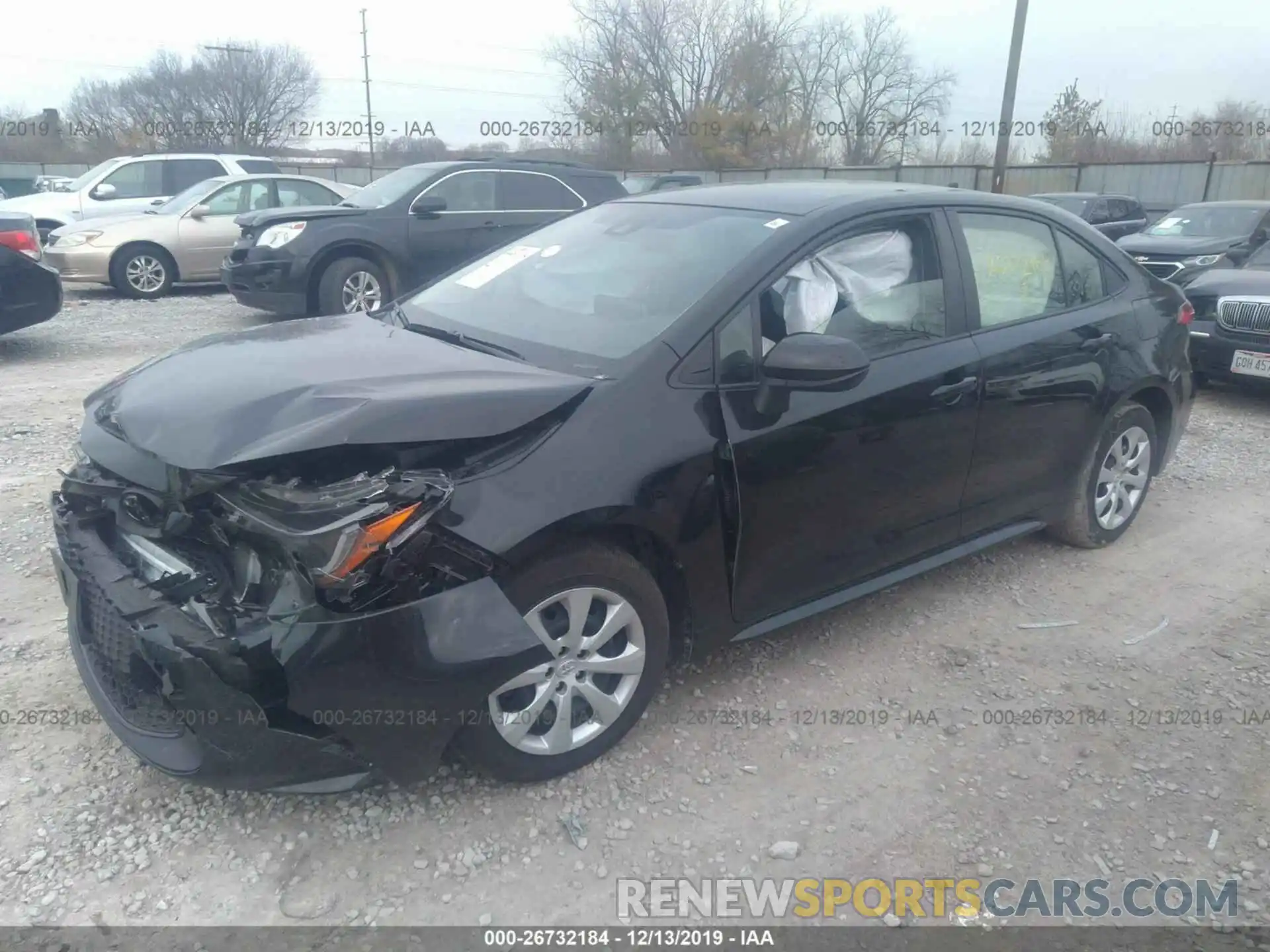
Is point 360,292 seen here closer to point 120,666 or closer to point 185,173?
point 185,173

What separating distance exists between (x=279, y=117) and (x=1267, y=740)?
1991 inches

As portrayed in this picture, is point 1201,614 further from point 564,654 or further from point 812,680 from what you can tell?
point 564,654

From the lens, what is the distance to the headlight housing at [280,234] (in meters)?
8.86

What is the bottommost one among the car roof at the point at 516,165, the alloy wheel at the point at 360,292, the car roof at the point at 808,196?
the alloy wheel at the point at 360,292

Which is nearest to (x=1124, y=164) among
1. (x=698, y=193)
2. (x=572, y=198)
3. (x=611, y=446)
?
(x=572, y=198)

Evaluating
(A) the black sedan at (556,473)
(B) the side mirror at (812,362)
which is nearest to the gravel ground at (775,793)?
(A) the black sedan at (556,473)

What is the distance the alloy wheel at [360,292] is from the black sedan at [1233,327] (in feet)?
23.2

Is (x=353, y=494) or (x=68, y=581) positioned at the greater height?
(x=353, y=494)

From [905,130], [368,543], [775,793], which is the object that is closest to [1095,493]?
[775,793]

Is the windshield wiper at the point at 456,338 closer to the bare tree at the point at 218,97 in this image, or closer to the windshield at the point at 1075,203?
the windshield at the point at 1075,203

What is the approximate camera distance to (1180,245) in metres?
11.3

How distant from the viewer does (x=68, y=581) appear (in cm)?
278

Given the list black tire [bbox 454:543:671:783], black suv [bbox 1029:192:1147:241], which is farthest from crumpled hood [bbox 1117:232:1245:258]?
black tire [bbox 454:543:671:783]

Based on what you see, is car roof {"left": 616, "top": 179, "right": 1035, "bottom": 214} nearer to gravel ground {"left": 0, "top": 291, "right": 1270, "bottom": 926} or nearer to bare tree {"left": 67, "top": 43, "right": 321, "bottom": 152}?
gravel ground {"left": 0, "top": 291, "right": 1270, "bottom": 926}
